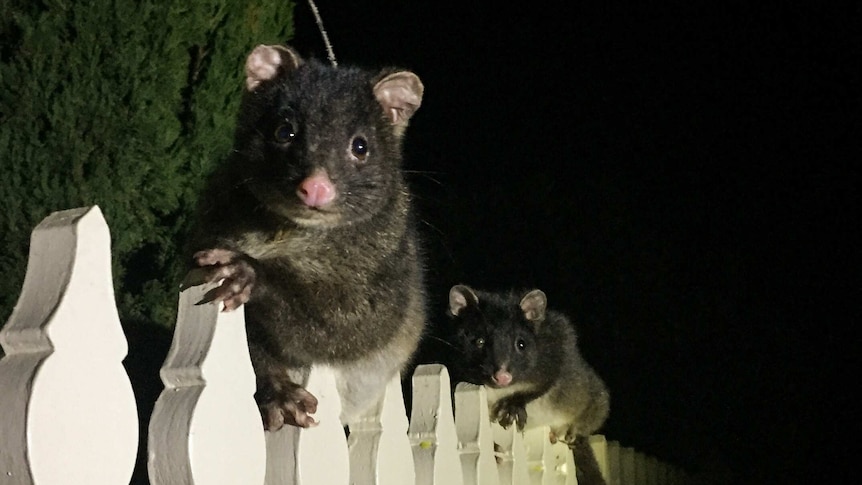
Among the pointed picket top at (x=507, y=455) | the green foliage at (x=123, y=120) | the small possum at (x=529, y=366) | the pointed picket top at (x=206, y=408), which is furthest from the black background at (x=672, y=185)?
the pointed picket top at (x=206, y=408)

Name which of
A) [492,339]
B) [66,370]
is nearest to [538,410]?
[492,339]

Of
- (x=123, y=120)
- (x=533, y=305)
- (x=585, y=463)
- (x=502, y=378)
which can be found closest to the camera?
(x=123, y=120)

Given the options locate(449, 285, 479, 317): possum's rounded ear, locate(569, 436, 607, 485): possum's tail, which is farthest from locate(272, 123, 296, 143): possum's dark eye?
locate(569, 436, 607, 485): possum's tail

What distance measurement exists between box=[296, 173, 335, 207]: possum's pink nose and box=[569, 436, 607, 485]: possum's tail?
14.9 ft

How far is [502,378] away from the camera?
539 cm

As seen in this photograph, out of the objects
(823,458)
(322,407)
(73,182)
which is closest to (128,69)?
(73,182)

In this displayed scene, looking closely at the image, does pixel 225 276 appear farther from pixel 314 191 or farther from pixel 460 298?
pixel 460 298

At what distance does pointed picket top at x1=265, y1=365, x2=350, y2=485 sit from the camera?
1.95 meters

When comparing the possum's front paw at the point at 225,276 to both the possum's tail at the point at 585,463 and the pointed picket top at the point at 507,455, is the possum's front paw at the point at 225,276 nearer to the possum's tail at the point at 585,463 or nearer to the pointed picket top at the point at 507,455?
the pointed picket top at the point at 507,455

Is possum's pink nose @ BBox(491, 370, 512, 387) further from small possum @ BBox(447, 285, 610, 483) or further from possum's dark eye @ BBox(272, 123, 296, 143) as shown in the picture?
possum's dark eye @ BBox(272, 123, 296, 143)

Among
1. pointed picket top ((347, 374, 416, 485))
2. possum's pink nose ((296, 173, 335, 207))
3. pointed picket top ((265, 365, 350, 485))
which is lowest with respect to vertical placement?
pointed picket top ((347, 374, 416, 485))

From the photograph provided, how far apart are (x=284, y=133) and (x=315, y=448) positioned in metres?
0.90

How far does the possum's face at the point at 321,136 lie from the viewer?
2.33m

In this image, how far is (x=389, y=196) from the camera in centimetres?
270
